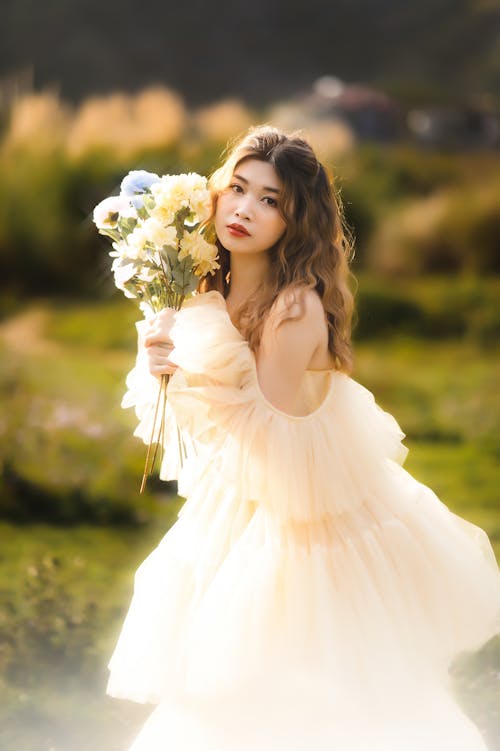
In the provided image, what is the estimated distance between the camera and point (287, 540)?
6.73 feet

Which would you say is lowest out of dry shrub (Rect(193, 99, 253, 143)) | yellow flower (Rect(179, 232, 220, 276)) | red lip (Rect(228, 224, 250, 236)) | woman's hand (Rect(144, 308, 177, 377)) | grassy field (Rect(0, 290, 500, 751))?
grassy field (Rect(0, 290, 500, 751))

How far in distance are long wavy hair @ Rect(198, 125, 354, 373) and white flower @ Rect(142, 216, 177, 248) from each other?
0.19 metres

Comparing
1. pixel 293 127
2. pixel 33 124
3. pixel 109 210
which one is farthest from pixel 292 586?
pixel 33 124

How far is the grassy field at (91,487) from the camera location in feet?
9.85

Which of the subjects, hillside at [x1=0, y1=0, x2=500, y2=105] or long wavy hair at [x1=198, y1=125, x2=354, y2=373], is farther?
hillside at [x1=0, y1=0, x2=500, y2=105]

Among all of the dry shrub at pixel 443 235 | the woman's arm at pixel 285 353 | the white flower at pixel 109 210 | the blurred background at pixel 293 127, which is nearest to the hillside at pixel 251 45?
the blurred background at pixel 293 127

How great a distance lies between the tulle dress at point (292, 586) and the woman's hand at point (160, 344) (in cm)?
4

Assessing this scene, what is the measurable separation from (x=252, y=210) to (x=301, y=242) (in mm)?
131

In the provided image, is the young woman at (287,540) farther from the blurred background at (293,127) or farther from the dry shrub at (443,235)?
the dry shrub at (443,235)

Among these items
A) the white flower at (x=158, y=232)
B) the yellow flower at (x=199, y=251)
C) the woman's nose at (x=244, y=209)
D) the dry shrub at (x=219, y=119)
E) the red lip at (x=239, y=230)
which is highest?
the dry shrub at (x=219, y=119)

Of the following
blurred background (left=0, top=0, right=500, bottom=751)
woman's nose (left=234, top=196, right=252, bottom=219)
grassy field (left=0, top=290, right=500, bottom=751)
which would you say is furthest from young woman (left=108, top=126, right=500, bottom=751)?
blurred background (left=0, top=0, right=500, bottom=751)

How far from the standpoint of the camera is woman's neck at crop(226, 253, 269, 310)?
2172 millimetres

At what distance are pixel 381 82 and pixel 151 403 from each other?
5466mm

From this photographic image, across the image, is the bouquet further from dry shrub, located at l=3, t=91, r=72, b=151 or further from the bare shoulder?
dry shrub, located at l=3, t=91, r=72, b=151
